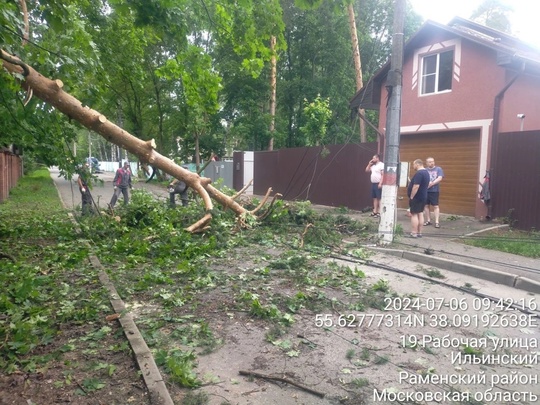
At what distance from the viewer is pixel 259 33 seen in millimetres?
6688

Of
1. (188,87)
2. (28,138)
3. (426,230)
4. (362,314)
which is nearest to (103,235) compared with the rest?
(28,138)

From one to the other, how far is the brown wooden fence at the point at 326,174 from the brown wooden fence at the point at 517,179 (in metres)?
4.24

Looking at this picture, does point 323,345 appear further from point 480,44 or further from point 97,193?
point 97,193

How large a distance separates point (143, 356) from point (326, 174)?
540 inches

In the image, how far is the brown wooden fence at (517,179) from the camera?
33.3ft

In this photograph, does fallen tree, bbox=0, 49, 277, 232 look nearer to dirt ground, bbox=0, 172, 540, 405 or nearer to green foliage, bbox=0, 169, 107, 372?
→ green foliage, bbox=0, 169, 107, 372

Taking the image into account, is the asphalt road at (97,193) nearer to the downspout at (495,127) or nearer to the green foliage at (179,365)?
the green foliage at (179,365)

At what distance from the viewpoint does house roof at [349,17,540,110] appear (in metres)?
11.0

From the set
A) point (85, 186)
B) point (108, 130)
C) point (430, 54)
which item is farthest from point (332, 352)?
point (430, 54)

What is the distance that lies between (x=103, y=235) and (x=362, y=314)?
6482 millimetres

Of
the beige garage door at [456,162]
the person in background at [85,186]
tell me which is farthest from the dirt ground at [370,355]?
the beige garage door at [456,162]

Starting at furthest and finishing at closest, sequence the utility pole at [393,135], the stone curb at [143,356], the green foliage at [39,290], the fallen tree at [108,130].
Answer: the utility pole at [393,135]
the fallen tree at [108,130]
the green foliage at [39,290]
the stone curb at [143,356]

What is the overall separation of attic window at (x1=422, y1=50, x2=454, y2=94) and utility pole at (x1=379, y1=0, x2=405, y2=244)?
5.46 metres

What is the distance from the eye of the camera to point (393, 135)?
352 inches
